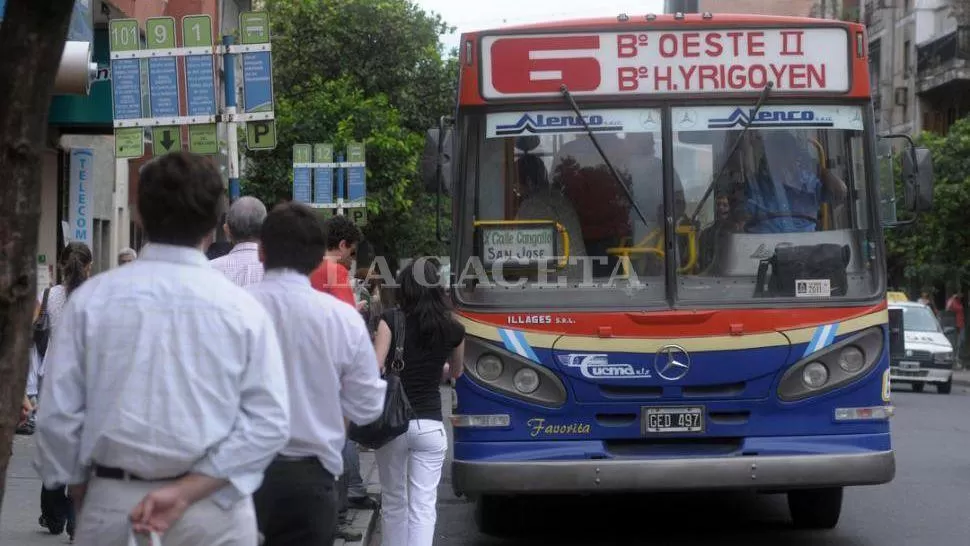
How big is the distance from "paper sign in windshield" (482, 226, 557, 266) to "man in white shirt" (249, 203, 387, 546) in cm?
381

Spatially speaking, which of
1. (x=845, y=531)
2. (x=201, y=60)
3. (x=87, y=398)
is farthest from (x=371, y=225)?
(x=87, y=398)

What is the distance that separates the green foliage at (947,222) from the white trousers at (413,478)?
105 ft

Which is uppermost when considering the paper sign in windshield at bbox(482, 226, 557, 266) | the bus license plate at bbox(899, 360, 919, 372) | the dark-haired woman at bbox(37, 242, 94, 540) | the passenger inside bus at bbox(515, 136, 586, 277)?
the passenger inside bus at bbox(515, 136, 586, 277)

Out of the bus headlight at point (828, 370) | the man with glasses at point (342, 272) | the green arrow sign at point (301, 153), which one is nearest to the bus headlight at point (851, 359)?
the bus headlight at point (828, 370)

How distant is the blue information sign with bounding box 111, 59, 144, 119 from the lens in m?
12.8

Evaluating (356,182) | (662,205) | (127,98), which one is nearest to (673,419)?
(662,205)

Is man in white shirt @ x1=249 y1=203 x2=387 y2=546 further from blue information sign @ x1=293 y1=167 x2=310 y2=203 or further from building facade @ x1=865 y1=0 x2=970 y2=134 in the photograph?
building facade @ x1=865 y1=0 x2=970 y2=134

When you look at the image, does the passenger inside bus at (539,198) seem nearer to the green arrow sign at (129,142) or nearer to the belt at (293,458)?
the belt at (293,458)

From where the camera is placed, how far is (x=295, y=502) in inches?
190

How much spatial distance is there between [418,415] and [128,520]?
13.2 feet

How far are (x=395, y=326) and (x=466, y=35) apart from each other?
210cm

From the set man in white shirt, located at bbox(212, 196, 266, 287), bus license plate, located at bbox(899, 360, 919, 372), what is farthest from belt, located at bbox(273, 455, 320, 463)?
bus license plate, located at bbox(899, 360, 919, 372)

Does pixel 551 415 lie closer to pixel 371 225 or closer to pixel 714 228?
pixel 714 228

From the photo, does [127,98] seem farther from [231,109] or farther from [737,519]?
[737,519]
